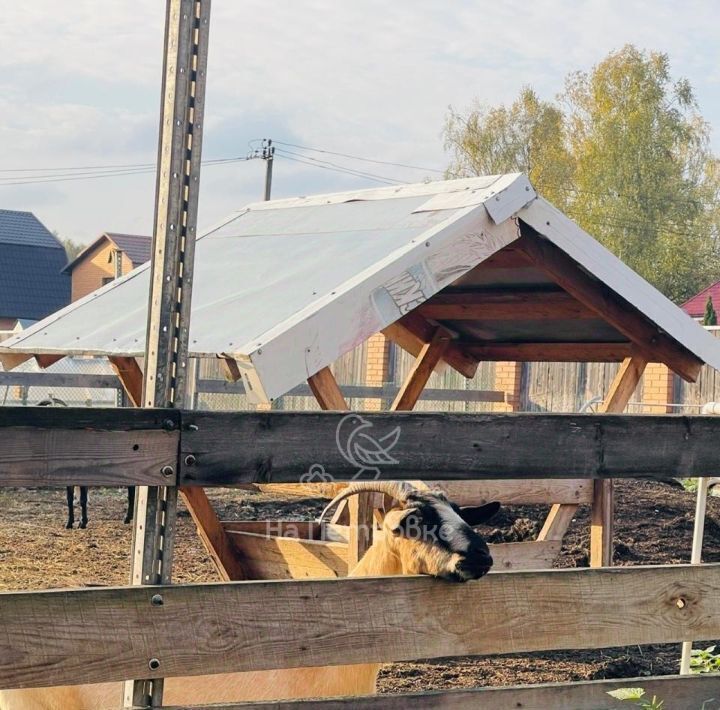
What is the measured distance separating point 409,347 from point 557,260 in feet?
7.61

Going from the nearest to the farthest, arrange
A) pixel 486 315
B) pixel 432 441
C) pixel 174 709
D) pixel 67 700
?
pixel 174 709
pixel 432 441
pixel 67 700
pixel 486 315

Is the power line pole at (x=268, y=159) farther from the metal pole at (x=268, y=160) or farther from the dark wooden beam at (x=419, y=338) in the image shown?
the dark wooden beam at (x=419, y=338)

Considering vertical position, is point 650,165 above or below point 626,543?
above

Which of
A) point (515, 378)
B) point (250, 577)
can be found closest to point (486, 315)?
point (250, 577)

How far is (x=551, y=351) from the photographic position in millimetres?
9031

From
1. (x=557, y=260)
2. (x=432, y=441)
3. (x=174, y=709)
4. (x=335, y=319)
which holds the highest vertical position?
(x=557, y=260)

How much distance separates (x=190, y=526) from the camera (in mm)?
12453

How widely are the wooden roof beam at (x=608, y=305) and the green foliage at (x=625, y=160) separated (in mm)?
39826

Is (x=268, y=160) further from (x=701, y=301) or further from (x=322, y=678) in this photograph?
(x=322, y=678)

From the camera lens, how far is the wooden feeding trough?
571 cm

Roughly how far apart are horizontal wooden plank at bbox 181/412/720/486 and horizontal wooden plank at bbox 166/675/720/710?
2.22 ft

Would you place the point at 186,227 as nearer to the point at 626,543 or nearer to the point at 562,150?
the point at 626,543

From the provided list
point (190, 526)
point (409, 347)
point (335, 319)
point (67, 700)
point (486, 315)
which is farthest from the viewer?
point (190, 526)

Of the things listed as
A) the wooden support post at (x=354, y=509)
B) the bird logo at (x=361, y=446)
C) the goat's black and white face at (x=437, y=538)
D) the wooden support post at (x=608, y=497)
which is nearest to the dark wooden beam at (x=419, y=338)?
the wooden support post at (x=608, y=497)
